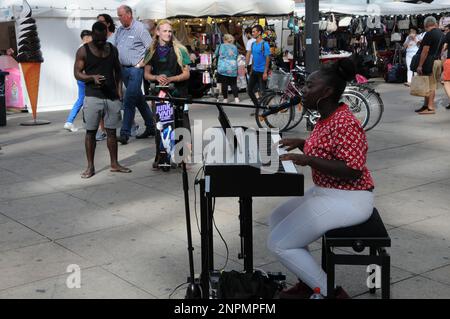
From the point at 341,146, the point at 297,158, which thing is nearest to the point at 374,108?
the point at 341,146

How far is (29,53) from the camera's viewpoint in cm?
1319

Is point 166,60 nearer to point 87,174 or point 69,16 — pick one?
point 87,174

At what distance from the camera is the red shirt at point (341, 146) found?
3.84 meters

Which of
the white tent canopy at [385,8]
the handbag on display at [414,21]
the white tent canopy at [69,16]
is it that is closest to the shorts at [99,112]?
the white tent canopy at [69,16]

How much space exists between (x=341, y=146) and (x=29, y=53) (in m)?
10.5

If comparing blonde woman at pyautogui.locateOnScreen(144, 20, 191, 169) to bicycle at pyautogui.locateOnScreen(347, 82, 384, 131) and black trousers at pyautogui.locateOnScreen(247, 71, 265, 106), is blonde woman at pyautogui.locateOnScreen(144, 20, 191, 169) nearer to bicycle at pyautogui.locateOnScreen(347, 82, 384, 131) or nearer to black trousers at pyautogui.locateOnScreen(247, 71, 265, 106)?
bicycle at pyautogui.locateOnScreen(347, 82, 384, 131)

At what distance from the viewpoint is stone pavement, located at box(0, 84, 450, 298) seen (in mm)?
4641

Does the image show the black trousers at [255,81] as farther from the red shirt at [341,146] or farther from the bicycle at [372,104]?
the red shirt at [341,146]

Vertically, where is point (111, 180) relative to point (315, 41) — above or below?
below

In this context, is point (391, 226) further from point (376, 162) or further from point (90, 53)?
point (90, 53)

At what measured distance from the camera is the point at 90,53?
781 centimetres

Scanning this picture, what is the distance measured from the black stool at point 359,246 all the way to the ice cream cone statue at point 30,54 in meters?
9.90

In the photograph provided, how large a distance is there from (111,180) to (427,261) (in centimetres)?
408
